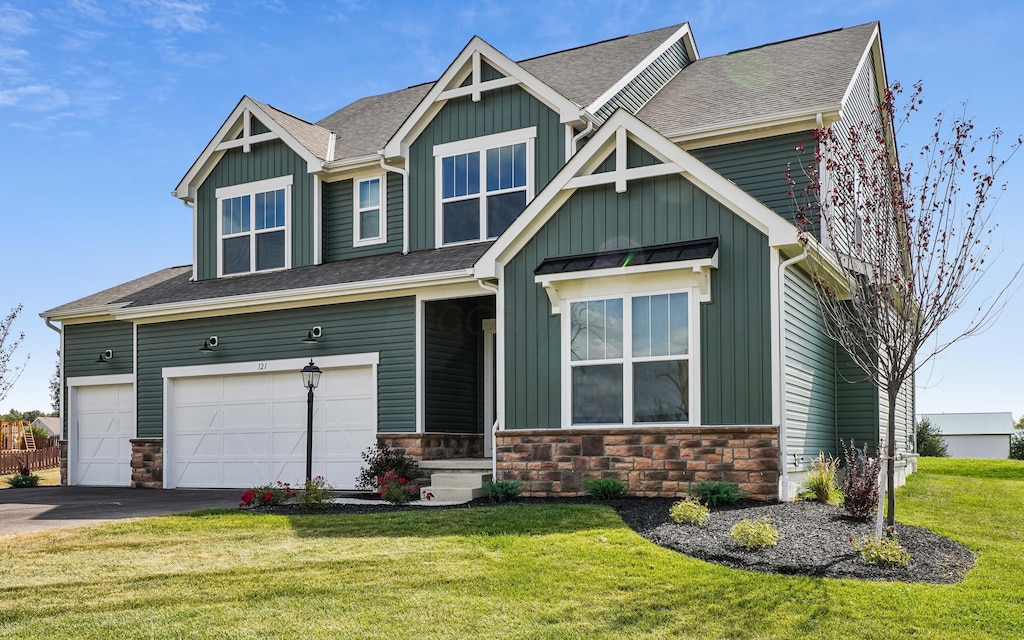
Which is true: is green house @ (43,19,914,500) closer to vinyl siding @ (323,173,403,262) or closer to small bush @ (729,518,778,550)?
vinyl siding @ (323,173,403,262)

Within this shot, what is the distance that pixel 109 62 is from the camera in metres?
14.7

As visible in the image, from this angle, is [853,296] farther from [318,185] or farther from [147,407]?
[147,407]

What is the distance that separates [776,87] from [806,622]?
1143 centimetres

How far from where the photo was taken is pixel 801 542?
8.88m

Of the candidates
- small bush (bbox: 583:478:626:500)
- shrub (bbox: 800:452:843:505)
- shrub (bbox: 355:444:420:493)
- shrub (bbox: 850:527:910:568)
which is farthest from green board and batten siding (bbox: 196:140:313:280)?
shrub (bbox: 850:527:910:568)

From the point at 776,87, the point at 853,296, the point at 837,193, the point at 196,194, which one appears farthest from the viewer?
the point at 196,194

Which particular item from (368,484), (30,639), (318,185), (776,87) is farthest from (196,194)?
(30,639)

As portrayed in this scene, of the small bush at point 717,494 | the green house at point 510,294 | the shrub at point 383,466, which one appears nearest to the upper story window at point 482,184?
the green house at point 510,294

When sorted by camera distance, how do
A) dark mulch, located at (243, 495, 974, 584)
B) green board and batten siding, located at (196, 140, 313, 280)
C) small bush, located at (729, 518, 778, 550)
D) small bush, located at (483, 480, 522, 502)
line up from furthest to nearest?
green board and batten siding, located at (196, 140, 313, 280), small bush, located at (483, 480, 522, 502), small bush, located at (729, 518, 778, 550), dark mulch, located at (243, 495, 974, 584)

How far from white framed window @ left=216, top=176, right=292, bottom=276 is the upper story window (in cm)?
357

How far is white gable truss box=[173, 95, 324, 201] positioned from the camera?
18.5 metres

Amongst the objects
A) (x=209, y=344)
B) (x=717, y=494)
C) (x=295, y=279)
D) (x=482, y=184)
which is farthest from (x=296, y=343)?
(x=717, y=494)

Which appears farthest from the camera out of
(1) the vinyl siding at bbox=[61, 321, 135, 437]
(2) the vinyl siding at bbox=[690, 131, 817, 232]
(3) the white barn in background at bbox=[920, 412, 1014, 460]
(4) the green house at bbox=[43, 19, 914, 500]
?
(3) the white barn in background at bbox=[920, 412, 1014, 460]

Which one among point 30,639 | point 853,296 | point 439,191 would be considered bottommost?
point 30,639
